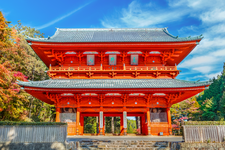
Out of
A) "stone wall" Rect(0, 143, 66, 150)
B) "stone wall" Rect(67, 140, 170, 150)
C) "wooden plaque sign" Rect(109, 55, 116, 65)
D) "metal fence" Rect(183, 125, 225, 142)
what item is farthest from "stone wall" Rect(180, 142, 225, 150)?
"wooden plaque sign" Rect(109, 55, 116, 65)

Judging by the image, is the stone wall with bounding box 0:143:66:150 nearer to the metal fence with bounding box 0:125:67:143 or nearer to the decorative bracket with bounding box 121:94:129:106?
the metal fence with bounding box 0:125:67:143

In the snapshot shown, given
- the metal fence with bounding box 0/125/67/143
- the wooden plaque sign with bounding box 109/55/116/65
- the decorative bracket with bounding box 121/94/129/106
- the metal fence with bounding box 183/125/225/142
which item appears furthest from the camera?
the wooden plaque sign with bounding box 109/55/116/65

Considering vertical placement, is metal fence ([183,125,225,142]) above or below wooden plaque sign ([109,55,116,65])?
below

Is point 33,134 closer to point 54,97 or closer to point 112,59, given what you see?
point 54,97

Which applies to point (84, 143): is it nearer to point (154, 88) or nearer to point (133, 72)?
point (154, 88)

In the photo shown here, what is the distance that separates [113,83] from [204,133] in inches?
323

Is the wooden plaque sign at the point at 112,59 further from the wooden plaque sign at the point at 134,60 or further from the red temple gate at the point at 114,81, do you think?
the wooden plaque sign at the point at 134,60

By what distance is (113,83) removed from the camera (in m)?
14.8

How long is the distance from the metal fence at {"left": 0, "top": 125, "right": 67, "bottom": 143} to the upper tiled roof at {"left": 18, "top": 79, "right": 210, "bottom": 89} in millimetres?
4320

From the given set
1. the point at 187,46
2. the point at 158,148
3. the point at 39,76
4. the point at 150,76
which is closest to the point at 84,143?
the point at 158,148

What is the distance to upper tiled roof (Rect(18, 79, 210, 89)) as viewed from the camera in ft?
44.6

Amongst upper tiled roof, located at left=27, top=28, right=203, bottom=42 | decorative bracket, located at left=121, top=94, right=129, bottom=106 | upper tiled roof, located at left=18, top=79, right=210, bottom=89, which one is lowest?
decorative bracket, located at left=121, top=94, right=129, bottom=106

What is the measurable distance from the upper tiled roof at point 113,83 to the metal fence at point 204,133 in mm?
4180

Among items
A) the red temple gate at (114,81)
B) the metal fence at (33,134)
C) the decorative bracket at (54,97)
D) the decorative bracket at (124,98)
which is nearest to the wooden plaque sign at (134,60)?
the red temple gate at (114,81)
